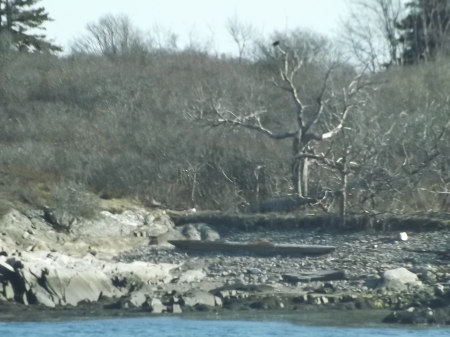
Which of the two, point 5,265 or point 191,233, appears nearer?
point 5,265

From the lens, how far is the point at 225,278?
20.4 meters

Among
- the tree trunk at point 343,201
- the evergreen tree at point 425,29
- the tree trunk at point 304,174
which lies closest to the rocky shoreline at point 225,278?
the tree trunk at point 343,201

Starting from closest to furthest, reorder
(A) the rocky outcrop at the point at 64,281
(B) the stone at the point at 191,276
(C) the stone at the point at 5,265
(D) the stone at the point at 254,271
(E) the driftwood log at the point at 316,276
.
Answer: (A) the rocky outcrop at the point at 64,281
(C) the stone at the point at 5,265
(E) the driftwood log at the point at 316,276
(B) the stone at the point at 191,276
(D) the stone at the point at 254,271

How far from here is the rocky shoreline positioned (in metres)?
17.8

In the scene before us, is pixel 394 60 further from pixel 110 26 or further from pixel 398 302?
pixel 398 302

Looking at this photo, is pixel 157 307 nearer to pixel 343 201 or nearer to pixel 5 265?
pixel 5 265

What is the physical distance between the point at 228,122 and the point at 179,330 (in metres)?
12.0

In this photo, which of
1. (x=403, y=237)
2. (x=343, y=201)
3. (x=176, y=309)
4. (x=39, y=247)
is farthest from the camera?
(x=343, y=201)

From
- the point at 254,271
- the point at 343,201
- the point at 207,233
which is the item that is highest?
the point at 343,201

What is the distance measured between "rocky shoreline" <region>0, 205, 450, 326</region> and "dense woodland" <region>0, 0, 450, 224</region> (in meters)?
1.90

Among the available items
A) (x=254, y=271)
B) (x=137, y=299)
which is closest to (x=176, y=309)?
(x=137, y=299)

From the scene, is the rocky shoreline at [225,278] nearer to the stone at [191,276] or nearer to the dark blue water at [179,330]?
the stone at [191,276]

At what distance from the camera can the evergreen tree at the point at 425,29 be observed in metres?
44.7

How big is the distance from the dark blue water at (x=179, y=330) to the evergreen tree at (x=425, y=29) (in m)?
29.4
